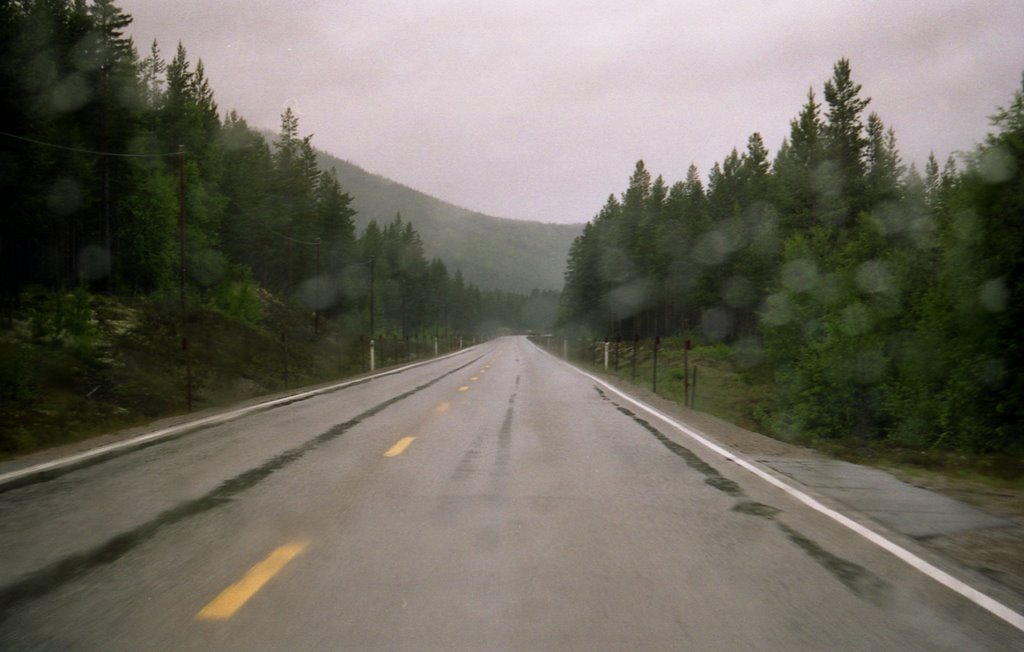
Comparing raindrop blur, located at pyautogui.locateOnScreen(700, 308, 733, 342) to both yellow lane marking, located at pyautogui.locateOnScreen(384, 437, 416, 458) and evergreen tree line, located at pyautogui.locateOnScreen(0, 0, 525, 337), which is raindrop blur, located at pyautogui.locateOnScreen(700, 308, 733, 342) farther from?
yellow lane marking, located at pyautogui.locateOnScreen(384, 437, 416, 458)

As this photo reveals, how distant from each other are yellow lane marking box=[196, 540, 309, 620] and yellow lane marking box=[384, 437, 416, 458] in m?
4.04

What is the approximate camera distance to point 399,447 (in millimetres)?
9953

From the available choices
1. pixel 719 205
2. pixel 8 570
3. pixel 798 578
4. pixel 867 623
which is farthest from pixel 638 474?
pixel 719 205

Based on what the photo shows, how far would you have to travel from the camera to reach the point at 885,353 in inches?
885

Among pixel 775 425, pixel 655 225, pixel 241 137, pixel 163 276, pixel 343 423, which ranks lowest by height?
pixel 775 425

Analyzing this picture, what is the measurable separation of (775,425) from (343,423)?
1488cm

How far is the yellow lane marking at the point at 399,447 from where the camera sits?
30.7 ft

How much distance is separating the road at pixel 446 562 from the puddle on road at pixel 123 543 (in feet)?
0.07

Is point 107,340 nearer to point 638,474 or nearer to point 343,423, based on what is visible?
point 343,423

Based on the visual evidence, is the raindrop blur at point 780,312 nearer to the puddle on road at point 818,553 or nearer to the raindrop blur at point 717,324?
the puddle on road at point 818,553

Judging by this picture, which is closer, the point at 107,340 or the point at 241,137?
the point at 107,340

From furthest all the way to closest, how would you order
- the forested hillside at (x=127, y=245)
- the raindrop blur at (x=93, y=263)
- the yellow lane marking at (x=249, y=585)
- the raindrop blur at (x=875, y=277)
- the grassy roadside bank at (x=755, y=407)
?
the raindrop blur at (x=93, y=263)
the raindrop blur at (x=875, y=277)
the forested hillside at (x=127, y=245)
the grassy roadside bank at (x=755, y=407)
the yellow lane marking at (x=249, y=585)

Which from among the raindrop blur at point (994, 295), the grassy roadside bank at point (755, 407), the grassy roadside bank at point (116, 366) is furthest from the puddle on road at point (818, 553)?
the grassy roadside bank at point (116, 366)

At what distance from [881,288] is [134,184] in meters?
41.5
